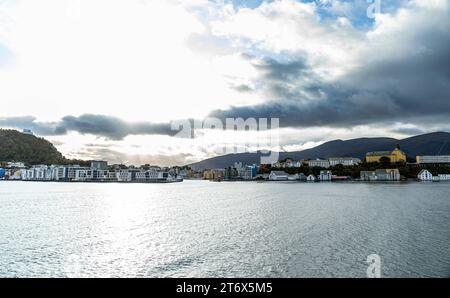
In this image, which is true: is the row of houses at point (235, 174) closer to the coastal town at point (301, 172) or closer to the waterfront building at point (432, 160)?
the coastal town at point (301, 172)

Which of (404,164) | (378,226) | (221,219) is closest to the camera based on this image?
(378,226)

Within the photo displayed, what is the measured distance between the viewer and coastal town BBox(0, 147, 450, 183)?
11119cm

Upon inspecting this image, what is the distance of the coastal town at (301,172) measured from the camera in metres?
111

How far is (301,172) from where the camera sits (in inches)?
5276

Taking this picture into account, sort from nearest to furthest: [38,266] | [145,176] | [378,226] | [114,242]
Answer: [38,266] → [114,242] → [378,226] → [145,176]

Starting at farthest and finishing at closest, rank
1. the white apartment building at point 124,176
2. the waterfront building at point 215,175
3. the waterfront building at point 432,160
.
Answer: the waterfront building at point 215,175 → the waterfront building at point 432,160 → the white apartment building at point 124,176

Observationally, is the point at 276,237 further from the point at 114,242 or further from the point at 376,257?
the point at 114,242

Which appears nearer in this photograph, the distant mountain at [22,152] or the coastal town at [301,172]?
the coastal town at [301,172]

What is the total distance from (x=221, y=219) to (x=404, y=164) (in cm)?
11671

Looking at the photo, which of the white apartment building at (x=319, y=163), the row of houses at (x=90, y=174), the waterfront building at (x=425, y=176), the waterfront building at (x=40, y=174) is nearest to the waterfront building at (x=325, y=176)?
the waterfront building at (x=425, y=176)

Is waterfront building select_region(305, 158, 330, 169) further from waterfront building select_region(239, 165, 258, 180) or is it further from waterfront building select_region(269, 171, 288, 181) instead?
waterfront building select_region(239, 165, 258, 180)
